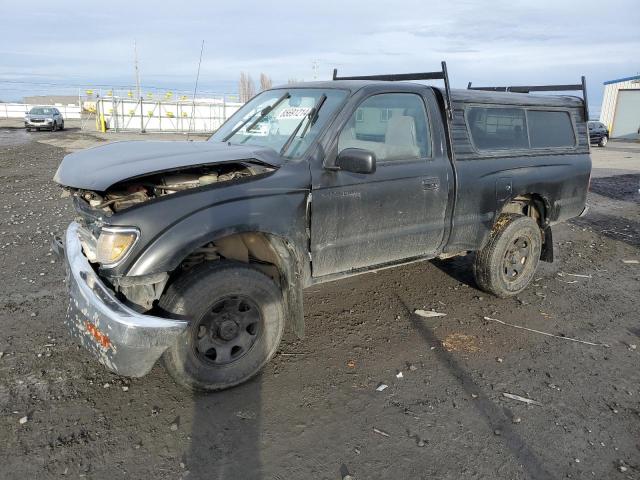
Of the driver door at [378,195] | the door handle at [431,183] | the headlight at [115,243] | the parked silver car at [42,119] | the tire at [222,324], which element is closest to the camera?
the headlight at [115,243]

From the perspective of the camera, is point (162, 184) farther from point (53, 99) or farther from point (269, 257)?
point (53, 99)

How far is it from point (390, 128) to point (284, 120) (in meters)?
0.86

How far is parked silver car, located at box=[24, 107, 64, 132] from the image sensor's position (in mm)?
29203

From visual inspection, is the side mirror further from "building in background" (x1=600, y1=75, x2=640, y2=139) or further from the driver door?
"building in background" (x1=600, y1=75, x2=640, y2=139)

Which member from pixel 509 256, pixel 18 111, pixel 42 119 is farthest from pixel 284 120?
pixel 18 111

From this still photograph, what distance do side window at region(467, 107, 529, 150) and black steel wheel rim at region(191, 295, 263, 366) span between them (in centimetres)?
259

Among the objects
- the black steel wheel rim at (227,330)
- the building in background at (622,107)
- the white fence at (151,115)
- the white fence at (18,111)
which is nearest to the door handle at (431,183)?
the black steel wheel rim at (227,330)

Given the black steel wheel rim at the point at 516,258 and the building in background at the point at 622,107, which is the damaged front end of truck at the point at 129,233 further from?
the building in background at the point at 622,107

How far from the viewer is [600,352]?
4.04 meters

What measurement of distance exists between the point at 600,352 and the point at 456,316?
1188 mm

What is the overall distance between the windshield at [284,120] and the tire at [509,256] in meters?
Answer: 2.20

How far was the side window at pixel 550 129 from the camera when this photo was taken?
5.12 meters

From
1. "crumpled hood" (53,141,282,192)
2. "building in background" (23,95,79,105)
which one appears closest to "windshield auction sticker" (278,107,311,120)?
"crumpled hood" (53,141,282,192)

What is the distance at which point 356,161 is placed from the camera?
11.2 feet
